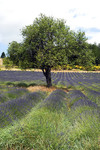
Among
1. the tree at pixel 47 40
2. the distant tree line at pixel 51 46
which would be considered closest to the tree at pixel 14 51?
the distant tree line at pixel 51 46

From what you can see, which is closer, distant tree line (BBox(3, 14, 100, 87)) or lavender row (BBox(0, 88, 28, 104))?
lavender row (BBox(0, 88, 28, 104))

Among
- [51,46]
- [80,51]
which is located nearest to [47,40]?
[51,46]

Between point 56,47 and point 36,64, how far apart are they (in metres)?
2.67

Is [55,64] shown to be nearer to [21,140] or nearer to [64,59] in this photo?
[64,59]

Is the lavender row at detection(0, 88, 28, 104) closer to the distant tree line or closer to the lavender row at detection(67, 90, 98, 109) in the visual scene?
the lavender row at detection(67, 90, 98, 109)

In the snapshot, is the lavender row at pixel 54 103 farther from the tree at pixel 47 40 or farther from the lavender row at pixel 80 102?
the tree at pixel 47 40

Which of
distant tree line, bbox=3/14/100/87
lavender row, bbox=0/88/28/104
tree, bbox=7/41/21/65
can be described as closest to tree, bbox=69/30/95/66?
distant tree line, bbox=3/14/100/87

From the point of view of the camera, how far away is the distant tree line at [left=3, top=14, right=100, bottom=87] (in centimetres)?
1602

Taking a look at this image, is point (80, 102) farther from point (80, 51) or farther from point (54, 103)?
point (80, 51)

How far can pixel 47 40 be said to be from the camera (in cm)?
1661

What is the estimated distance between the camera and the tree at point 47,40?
15836mm

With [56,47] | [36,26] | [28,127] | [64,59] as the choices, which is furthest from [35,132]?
[36,26]

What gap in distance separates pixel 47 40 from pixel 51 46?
3.26 ft

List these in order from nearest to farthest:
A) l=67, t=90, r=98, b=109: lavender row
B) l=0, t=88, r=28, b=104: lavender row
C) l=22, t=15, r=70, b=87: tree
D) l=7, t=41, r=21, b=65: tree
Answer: l=67, t=90, r=98, b=109: lavender row
l=0, t=88, r=28, b=104: lavender row
l=22, t=15, r=70, b=87: tree
l=7, t=41, r=21, b=65: tree
